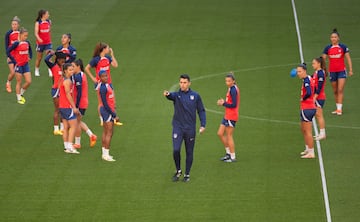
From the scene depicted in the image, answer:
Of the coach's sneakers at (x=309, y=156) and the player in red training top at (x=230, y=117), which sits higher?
the player in red training top at (x=230, y=117)

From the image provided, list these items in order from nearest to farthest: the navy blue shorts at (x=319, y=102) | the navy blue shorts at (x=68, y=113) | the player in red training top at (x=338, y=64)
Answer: the navy blue shorts at (x=68, y=113) → the navy blue shorts at (x=319, y=102) → the player in red training top at (x=338, y=64)

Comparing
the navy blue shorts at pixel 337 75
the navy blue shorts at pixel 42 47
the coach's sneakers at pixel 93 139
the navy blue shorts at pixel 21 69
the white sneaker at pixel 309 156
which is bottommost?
the white sneaker at pixel 309 156

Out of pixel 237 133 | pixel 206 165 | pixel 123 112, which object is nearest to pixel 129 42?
pixel 123 112

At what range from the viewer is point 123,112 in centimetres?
2581

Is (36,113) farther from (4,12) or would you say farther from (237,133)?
(4,12)

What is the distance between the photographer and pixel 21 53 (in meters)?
26.6

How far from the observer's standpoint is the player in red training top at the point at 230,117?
68.8 feet

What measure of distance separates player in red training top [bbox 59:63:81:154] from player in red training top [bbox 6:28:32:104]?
4544 mm

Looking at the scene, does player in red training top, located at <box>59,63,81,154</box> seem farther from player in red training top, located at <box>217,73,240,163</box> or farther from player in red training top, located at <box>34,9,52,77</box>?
player in red training top, located at <box>34,9,52,77</box>

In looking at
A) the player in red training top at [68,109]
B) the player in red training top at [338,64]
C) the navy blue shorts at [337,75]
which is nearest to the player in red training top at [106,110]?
the player in red training top at [68,109]

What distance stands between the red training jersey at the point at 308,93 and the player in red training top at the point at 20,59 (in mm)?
8749

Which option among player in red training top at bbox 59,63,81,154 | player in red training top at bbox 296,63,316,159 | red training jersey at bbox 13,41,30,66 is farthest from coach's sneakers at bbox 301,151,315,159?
red training jersey at bbox 13,41,30,66

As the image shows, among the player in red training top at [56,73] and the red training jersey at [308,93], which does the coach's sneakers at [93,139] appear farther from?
the red training jersey at [308,93]

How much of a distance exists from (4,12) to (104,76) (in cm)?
1839
